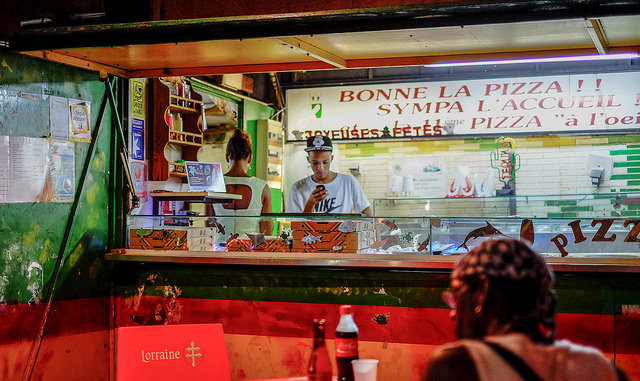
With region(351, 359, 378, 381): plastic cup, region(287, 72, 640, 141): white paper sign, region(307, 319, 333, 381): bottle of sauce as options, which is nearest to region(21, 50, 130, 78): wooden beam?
region(307, 319, 333, 381): bottle of sauce

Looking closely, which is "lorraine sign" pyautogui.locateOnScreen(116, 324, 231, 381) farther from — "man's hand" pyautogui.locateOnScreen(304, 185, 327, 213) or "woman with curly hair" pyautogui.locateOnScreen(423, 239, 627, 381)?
"man's hand" pyautogui.locateOnScreen(304, 185, 327, 213)

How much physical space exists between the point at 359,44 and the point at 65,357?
2.92 metres

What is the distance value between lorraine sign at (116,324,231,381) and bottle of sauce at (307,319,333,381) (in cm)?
38

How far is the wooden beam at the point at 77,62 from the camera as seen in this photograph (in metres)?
4.52

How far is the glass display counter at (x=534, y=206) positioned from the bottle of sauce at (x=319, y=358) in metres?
2.09

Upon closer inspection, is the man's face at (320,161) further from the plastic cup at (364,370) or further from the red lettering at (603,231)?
the plastic cup at (364,370)

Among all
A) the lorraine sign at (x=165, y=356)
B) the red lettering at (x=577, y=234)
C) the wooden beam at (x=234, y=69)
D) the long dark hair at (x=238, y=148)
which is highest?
the wooden beam at (x=234, y=69)

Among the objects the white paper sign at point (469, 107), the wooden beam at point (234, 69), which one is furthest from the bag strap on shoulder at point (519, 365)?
the white paper sign at point (469, 107)

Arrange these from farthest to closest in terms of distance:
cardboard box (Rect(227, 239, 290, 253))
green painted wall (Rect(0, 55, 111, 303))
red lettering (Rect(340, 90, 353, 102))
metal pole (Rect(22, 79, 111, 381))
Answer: red lettering (Rect(340, 90, 353, 102)) → cardboard box (Rect(227, 239, 290, 253)) → metal pole (Rect(22, 79, 111, 381)) → green painted wall (Rect(0, 55, 111, 303))

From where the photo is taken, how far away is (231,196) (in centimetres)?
548

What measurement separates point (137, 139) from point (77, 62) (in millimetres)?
876

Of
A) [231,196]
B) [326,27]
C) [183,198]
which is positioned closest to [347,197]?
[231,196]

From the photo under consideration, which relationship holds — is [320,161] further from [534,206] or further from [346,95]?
[346,95]

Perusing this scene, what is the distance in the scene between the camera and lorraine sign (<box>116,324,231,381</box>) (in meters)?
2.76
